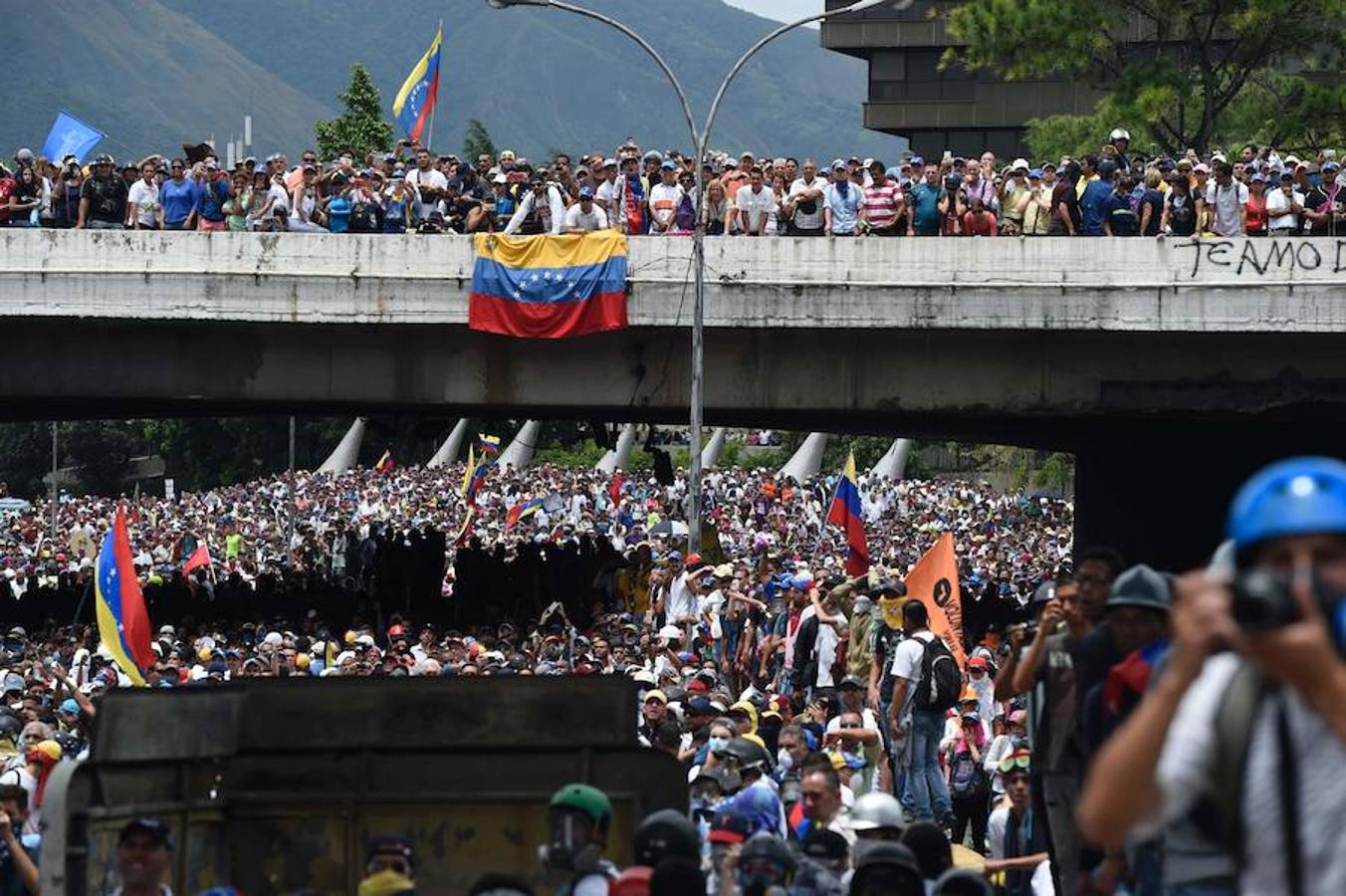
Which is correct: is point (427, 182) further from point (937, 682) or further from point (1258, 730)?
point (1258, 730)

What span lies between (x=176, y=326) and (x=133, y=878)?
928 inches

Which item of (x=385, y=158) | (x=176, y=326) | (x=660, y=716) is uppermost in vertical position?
(x=385, y=158)

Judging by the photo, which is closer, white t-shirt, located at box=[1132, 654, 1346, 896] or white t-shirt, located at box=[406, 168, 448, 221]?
white t-shirt, located at box=[1132, 654, 1346, 896]

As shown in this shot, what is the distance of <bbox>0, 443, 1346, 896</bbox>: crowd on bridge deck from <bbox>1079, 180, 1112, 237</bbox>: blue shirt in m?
5.28

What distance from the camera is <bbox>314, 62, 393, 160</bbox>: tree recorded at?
342 ft

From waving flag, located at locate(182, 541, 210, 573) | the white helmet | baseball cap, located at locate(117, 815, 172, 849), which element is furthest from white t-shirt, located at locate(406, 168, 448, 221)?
baseball cap, located at locate(117, 815, 172, 849)

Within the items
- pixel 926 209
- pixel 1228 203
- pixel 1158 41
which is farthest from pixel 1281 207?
pixel 1158 41

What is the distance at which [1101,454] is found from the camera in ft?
119

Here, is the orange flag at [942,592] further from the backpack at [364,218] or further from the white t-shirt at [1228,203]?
the backpack at [364,218]

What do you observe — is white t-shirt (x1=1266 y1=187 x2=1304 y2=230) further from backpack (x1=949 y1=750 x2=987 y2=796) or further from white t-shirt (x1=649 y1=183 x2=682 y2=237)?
backpack (x1=949 y1=750 x2=987 y2=796)

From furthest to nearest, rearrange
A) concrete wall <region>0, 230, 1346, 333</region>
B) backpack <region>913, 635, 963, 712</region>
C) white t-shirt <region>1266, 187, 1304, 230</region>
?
concrete wall <region>0, 230, 1346, 333</region>, white t-shirt <region>1266, 187, 1304, 230</region>, backpack <region>913, 635, 963, 712</region>

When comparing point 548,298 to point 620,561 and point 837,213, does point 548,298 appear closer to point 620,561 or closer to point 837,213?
point 837,213

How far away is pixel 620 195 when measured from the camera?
102 ft

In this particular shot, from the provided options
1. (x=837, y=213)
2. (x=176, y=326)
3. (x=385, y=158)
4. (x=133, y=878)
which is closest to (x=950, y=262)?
(x=837, y=213)
